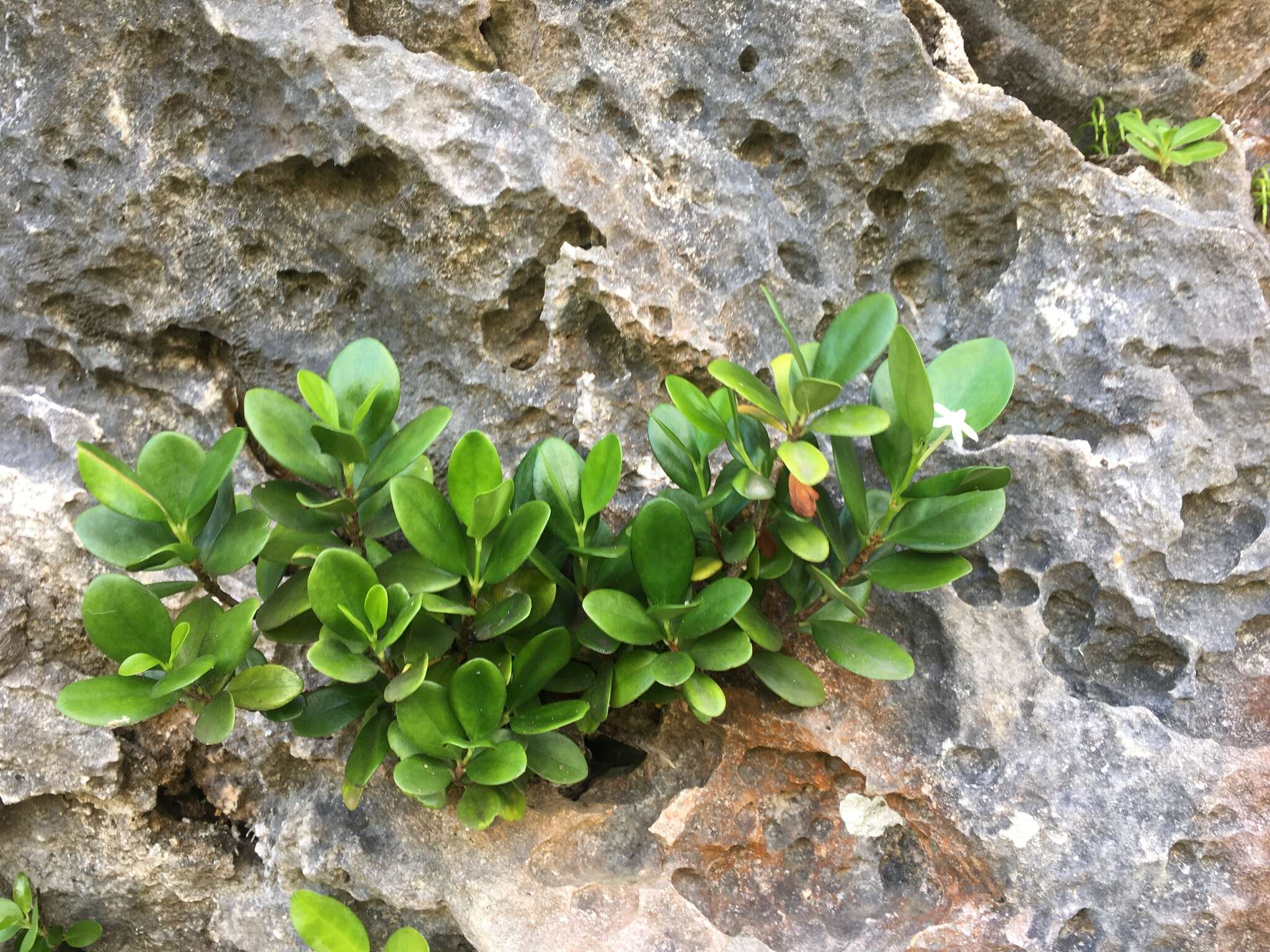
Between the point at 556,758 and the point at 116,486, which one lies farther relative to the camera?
the point at 556,758

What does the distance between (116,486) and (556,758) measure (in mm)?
717

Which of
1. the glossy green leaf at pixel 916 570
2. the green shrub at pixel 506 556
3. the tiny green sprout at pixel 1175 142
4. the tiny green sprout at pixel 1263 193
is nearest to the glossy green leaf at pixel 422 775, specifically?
the green shrub at pixel 506 556

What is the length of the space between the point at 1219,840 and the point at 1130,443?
2.09 ft

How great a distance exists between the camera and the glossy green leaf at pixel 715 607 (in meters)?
1.25

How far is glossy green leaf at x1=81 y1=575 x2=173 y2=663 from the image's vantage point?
4.03ft

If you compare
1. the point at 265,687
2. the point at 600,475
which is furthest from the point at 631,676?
the point at 265,687

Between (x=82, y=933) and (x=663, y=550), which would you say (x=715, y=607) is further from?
(x=82, y=933)

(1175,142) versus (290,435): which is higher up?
(1175,142)

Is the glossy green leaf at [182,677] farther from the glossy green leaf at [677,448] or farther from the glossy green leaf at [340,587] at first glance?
the glossy green leaf at [677,448]

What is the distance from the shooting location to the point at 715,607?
4.17ft

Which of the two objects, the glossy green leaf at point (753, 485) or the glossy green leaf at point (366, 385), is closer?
the glossy green leaf at point (753, 485)

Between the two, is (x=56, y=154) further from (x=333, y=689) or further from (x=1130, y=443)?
(x=1130, y=443)

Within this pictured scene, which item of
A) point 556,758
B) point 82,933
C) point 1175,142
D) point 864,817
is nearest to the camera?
point 556,758

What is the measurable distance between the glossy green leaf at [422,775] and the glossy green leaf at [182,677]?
0.29 metres
